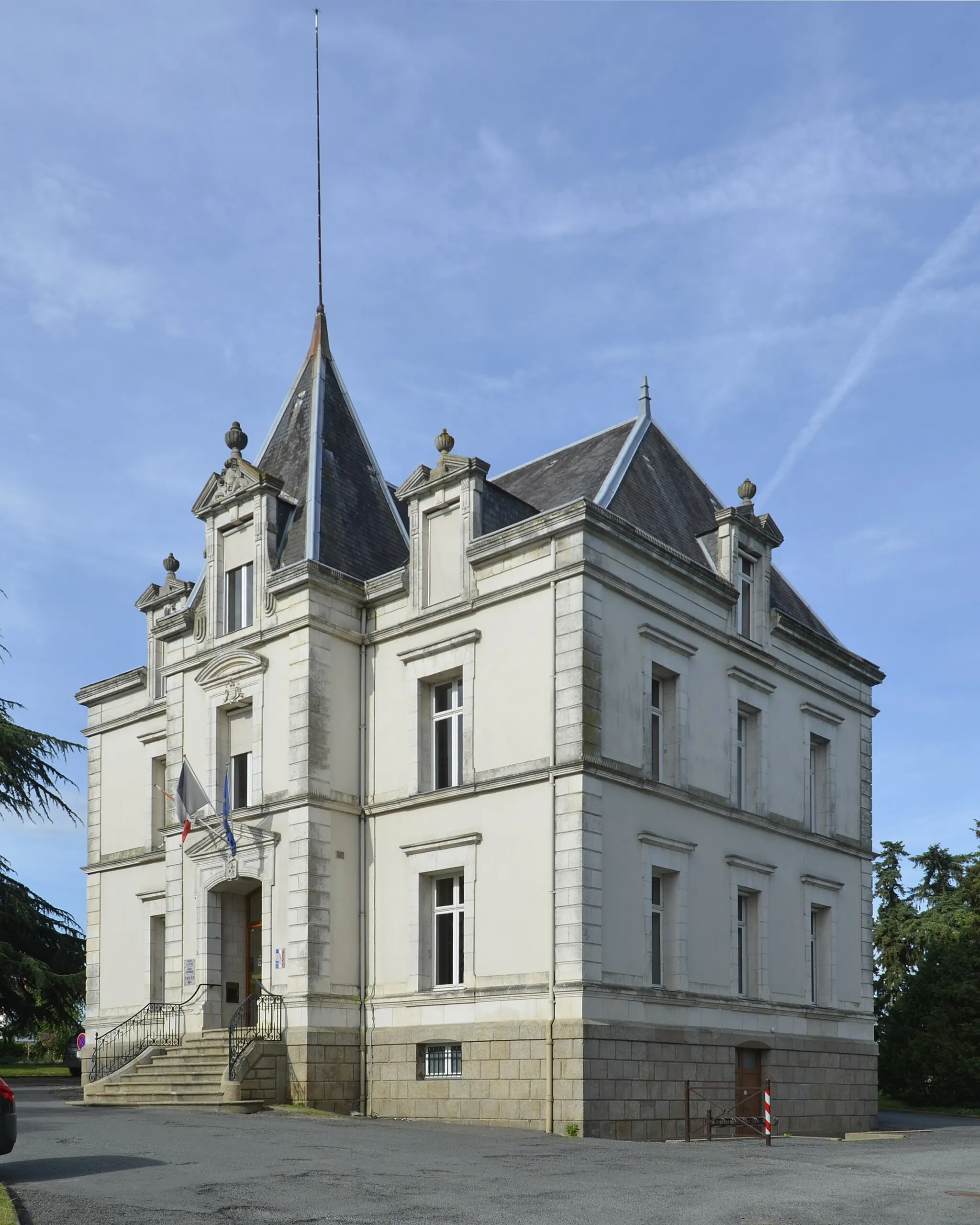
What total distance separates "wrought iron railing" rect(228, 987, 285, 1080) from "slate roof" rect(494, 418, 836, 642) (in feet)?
34.9

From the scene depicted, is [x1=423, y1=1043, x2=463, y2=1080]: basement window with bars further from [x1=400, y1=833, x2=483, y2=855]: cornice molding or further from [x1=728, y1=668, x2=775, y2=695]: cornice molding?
[x1=728, y1=668, x2=775, y2=695]: cornice molding

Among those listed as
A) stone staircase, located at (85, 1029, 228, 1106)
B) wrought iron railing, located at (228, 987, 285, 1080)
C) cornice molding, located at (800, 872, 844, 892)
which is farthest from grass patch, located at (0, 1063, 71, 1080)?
cornice molding, located at (800, 872, 844, 892)

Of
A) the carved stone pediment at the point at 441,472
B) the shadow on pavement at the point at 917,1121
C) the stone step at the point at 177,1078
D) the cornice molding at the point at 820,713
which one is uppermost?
the carved stone pediment at the point at 441,472

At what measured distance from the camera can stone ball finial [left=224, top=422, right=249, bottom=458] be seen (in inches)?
1187

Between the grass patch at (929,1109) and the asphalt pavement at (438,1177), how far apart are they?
19441 mm

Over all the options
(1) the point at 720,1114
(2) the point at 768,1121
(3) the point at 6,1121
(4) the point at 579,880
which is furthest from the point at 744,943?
(3) the point at 6,1121

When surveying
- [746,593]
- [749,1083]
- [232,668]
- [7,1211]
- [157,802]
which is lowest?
[749,1083]

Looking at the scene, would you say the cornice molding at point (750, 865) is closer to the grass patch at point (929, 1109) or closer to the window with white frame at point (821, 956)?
the window with white frame at point (821, 956)

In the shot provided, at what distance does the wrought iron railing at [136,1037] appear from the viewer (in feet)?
92.1

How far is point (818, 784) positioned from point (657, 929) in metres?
7.58

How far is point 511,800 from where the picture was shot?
24.6 m

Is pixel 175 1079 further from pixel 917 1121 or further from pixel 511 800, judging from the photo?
pixel 917 1121

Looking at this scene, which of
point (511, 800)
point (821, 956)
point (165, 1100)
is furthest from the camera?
point (821, 956)

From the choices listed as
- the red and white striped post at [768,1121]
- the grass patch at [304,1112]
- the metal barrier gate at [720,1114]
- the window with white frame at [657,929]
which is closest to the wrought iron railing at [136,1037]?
the grass patch at [304,1112]
